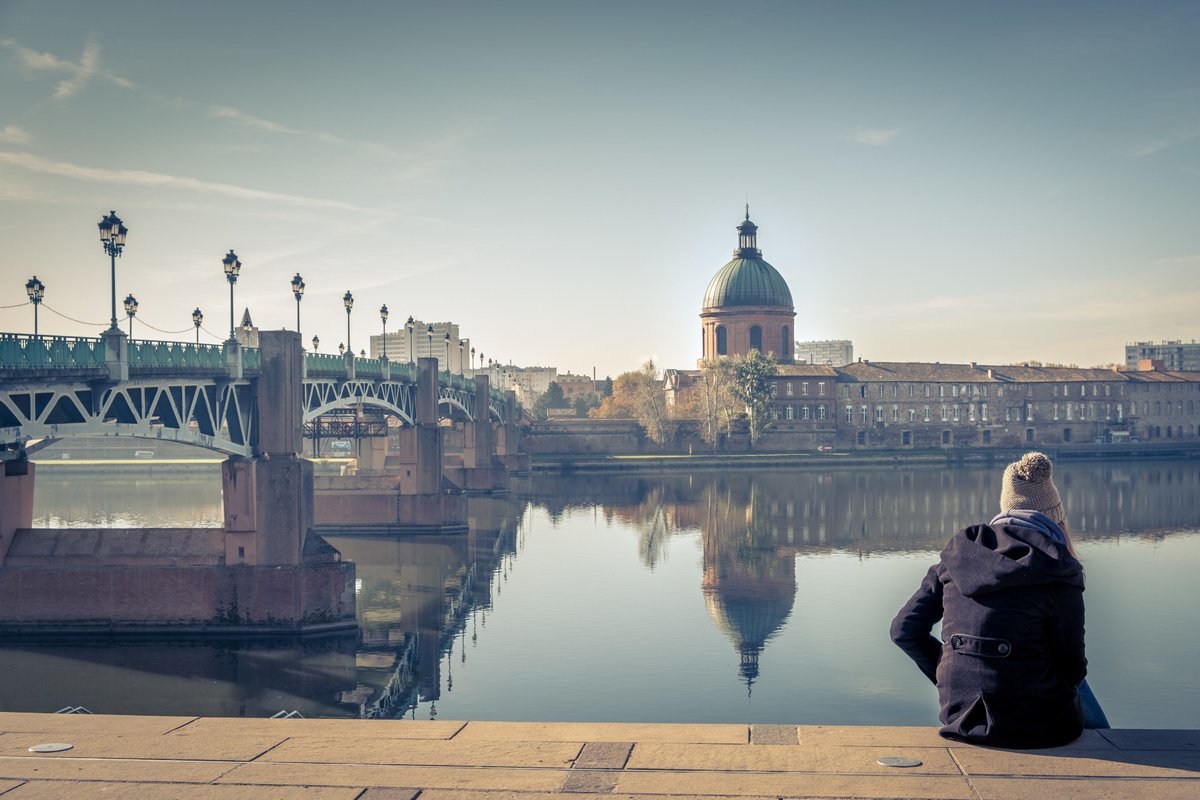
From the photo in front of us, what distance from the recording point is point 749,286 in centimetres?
13725

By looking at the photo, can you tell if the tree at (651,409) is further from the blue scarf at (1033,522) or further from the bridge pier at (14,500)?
the blue scarf at (1033,522)

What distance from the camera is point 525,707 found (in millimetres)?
26422

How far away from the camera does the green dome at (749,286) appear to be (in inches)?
5399

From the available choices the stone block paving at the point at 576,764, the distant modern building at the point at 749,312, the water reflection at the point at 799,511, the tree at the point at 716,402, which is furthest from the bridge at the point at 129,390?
the distant modern building at the point at 749,312

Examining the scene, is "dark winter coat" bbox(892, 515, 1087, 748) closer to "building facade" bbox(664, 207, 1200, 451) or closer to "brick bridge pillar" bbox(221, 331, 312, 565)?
"brick bridge pillar" bbox(221, 331, 312, 565)

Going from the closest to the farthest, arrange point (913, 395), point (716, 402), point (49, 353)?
point (49, 353)
point (716, 402)
point (913, 395)

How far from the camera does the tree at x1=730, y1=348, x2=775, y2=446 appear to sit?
392ft

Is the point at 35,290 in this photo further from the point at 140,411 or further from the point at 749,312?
the point at 749,312

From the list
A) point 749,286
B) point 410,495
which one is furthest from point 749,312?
point 410,495

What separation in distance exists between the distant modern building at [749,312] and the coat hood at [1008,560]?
12970cm

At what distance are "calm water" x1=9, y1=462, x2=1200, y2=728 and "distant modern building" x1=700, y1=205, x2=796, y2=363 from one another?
65.5 meters

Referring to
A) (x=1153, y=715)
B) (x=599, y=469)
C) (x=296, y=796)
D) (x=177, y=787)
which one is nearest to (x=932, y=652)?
(x=296, y=796)

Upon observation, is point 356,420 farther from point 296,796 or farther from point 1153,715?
point 296,796

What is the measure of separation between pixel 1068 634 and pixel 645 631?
94.7ft
